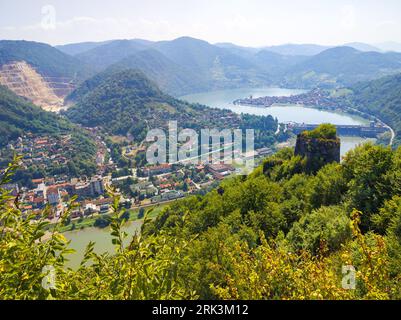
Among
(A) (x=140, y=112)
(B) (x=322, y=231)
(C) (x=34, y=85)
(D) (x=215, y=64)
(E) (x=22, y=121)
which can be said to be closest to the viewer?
(B) (x=322, y=231)

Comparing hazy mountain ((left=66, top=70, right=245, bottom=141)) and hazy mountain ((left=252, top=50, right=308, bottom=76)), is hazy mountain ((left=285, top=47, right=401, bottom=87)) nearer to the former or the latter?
hazy mountain ((left=252, top=50, right=308, bottom=76))

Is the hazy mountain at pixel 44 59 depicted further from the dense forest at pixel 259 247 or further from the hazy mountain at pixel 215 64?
the dense forest at pixel 259 247

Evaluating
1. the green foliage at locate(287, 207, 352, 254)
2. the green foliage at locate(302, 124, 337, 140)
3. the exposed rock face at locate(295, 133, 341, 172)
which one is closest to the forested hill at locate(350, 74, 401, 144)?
the green foliage at locate(302, 124, 337, 140)

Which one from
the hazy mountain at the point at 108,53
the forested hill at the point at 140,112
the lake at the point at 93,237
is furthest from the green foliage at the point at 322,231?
the hazy mountain at the point at 108,53

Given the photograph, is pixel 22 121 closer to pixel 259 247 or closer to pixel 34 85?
pixel 34 85

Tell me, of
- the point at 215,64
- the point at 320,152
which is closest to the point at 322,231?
the point at 320,152

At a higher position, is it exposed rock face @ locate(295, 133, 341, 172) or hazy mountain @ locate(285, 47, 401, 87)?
hazy mountain @ locate(285, 47, 401, 87)
